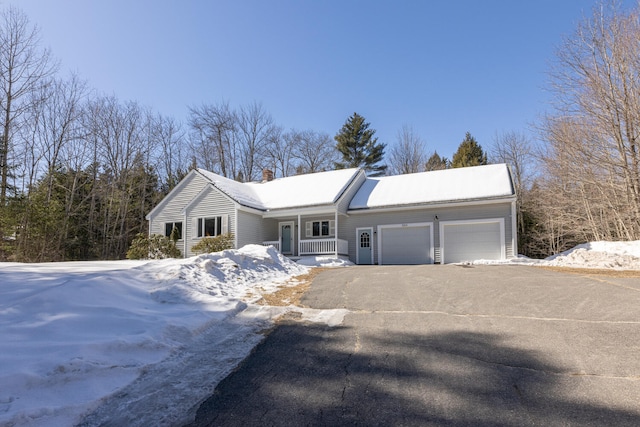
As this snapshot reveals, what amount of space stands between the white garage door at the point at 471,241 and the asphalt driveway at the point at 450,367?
9157mm

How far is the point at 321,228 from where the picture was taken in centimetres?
1953

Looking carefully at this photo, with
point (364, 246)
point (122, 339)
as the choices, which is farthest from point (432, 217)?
point (122, 339)

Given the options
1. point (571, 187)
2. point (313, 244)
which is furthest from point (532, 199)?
point (313, 244)

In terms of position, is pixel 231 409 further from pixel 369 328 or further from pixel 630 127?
pixel 630 127

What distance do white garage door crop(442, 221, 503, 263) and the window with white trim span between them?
5816 millimetres

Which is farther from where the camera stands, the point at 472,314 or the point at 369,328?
the point at 472,314

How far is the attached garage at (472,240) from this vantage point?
15.7 meters

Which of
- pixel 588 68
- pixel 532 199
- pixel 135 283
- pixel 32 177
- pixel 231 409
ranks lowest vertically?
pixel 231 409

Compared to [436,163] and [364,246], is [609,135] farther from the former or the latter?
[436,163]

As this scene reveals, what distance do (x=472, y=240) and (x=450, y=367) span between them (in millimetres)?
13732

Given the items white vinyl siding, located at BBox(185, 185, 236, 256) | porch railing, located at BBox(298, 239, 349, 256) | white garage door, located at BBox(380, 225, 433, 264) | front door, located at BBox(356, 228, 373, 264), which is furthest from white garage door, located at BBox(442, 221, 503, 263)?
white vinyl siding, located at BBox(185, 185, 236, 256)

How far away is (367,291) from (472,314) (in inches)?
98.3

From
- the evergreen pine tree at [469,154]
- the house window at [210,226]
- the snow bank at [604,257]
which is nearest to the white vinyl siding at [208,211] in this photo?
the house window at [210,226]

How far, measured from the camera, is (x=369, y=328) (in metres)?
5.12
